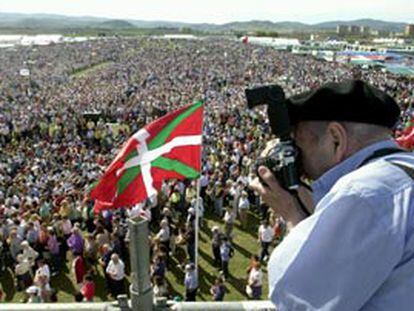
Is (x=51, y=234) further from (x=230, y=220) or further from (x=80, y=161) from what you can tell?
(x=80, y=161)

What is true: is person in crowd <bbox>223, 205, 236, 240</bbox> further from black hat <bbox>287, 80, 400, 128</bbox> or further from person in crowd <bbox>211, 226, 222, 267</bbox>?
black hat <bbox>287, 80, 400, 128</bbox>

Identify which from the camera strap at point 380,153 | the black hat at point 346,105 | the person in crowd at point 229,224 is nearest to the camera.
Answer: the camera strap at point 380,153

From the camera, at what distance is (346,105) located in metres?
1.75

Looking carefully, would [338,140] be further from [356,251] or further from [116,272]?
[116,272]

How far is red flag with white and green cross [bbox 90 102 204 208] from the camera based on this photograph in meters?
7.13

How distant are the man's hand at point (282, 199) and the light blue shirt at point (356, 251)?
1.29 ft

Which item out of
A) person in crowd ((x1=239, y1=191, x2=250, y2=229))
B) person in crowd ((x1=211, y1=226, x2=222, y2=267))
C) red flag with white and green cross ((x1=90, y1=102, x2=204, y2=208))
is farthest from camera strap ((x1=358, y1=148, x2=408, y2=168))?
person in crowd ((x1=239, y1=191, x2=250, y2=229))

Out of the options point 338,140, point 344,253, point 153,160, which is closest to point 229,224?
point 153,160

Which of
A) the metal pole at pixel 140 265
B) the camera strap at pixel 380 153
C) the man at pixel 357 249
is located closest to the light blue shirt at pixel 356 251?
the man at pixel 357 249

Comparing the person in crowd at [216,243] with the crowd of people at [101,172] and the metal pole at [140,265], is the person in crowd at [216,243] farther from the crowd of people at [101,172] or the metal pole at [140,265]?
the metal pole at [140,265]

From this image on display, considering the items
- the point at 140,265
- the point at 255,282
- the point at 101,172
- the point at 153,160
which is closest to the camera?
the point at 140,265

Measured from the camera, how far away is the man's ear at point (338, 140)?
173cm

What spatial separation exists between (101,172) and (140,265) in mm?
14269

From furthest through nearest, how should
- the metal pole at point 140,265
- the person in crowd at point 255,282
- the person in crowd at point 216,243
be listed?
the person in crowd at point 216,243 < the person in crowd at point 255,282 < the metal pole at point 140,265
